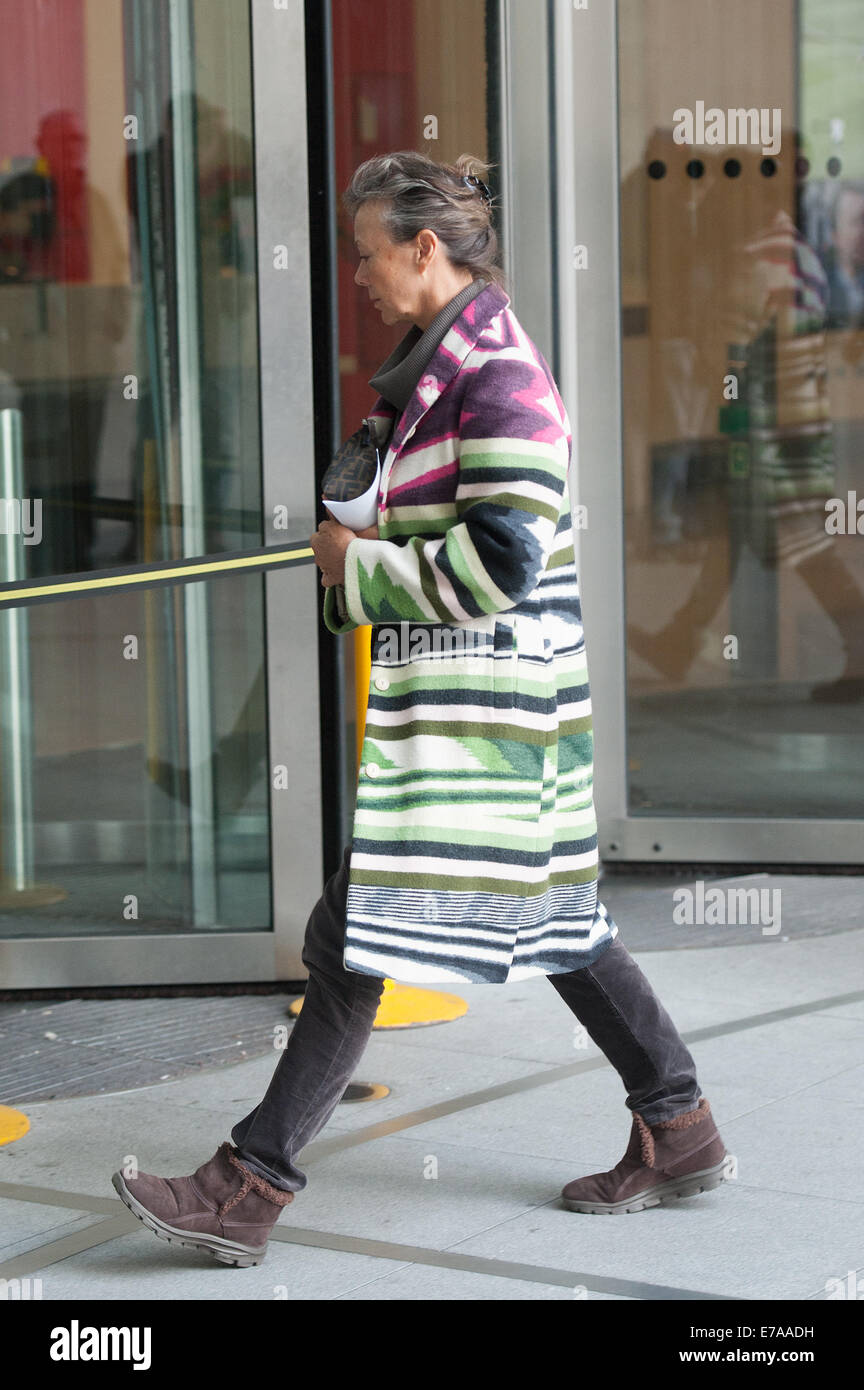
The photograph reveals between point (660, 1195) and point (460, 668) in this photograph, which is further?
point (660, 1195)

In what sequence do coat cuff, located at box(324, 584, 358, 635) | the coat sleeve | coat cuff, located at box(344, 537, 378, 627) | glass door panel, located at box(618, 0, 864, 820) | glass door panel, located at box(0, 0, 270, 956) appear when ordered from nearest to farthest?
the coat sleeve, coat cuff, located at box(344, 537, 378, 627), coat cuff, located at box(324, 584, 358, 635), glass door panel, located at box(0, 0, 270, 956), glass door panel, located at box(618, 0, 864, 820)

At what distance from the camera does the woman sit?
9.80 feet

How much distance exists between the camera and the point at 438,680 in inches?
119

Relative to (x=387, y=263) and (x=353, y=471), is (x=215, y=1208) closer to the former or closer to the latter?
(x=353, y=471)

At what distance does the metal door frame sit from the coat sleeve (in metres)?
3.11

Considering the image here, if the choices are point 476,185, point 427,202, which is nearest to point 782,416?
point 476,185

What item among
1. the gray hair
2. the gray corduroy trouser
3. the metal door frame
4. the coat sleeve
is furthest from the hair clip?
the metal door frame

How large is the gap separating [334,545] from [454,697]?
338mm

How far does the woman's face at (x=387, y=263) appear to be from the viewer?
10.2ft

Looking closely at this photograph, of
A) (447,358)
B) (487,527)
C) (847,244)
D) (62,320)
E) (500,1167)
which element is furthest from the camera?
(847,244)

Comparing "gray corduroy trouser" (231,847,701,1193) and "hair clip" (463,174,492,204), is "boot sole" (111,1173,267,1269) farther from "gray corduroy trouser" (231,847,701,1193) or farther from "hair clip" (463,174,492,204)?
"hair clip" (463,174,492,204)

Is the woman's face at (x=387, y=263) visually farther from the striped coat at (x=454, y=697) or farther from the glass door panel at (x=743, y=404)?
the glass door panel at (x=743, y=404)
